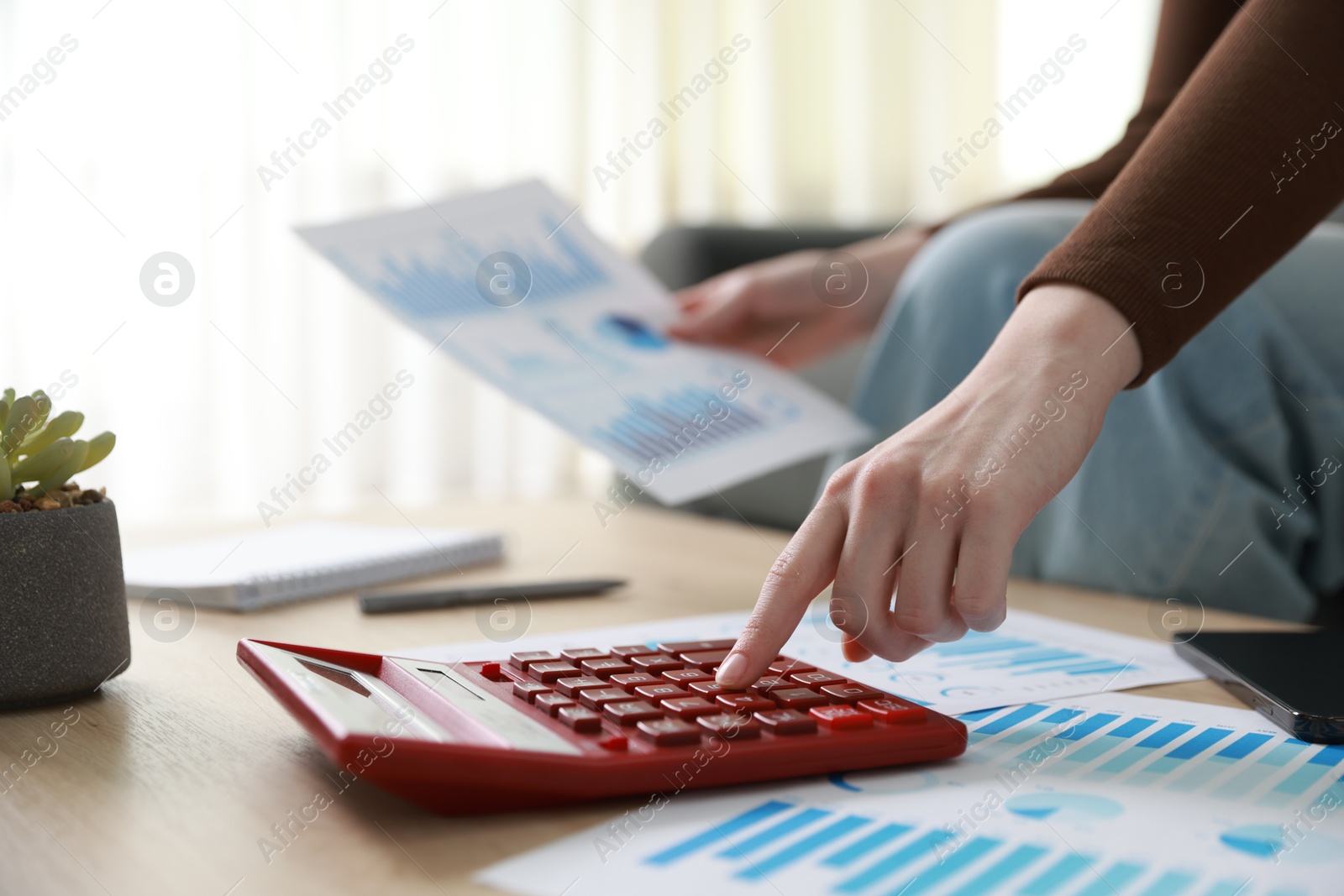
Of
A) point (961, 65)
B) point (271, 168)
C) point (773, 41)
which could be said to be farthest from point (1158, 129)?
point (961, 65)

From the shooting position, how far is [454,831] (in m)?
0.32

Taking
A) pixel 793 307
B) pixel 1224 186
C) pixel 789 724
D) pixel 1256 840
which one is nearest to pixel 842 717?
pixel 789 724

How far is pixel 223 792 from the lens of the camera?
35 centimetres

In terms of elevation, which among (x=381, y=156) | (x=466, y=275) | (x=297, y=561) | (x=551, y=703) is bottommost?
(x=297, y=561)

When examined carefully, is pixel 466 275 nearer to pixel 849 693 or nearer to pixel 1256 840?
pixel 849 693

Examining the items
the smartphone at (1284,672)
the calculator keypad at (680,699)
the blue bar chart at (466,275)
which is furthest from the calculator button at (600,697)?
the blue bar chart at (466,275)

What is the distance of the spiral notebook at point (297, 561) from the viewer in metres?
0.65

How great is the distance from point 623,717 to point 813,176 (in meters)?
2.82

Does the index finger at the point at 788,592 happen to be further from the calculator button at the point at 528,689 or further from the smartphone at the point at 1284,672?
the smartphone at the point at 1284,672

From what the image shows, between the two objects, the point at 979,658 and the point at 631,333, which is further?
the point at 631,333

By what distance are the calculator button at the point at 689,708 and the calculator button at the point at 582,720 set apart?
0.03m

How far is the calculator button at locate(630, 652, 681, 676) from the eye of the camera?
44 centimetres

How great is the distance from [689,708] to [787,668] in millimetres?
78

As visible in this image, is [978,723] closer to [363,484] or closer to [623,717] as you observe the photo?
[623,717]
